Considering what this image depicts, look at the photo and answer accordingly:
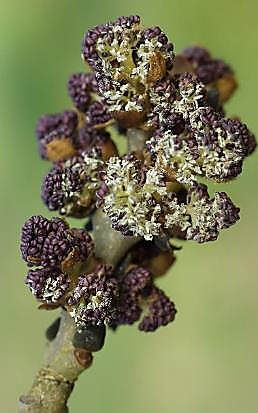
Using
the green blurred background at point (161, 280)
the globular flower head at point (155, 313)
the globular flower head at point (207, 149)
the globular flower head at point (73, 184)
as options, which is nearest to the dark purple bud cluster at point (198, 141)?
the globular flower head at point (207, 149)

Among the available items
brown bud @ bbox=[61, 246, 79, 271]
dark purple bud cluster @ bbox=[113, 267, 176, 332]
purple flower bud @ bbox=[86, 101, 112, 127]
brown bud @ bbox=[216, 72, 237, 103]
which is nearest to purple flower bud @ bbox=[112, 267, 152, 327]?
dark purple bud cluster @ bbox=[113, 267, 176, 332]

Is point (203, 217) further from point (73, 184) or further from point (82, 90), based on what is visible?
point (82, 90)

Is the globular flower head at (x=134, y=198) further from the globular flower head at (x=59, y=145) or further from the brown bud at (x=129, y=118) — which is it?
the globular flower head at (x=59, y=145)

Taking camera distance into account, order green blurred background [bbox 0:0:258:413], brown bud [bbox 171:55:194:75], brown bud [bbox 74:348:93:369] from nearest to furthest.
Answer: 1. brown bud [bbox 74:348:93:369]
2. brown bud [bbox 171:55:194:75]
3. green blurred background [bbox 0:0:258:413]

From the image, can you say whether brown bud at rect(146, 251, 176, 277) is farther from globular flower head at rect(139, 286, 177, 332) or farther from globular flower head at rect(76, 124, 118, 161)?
globular flower head at rect(76, 124, 118, 161)

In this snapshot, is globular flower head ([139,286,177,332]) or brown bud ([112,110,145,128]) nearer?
brown bud ([112,110,145,128])

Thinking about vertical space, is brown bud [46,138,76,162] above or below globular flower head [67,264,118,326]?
above

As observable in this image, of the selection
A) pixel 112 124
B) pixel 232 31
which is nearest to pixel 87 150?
pixel 112 124
